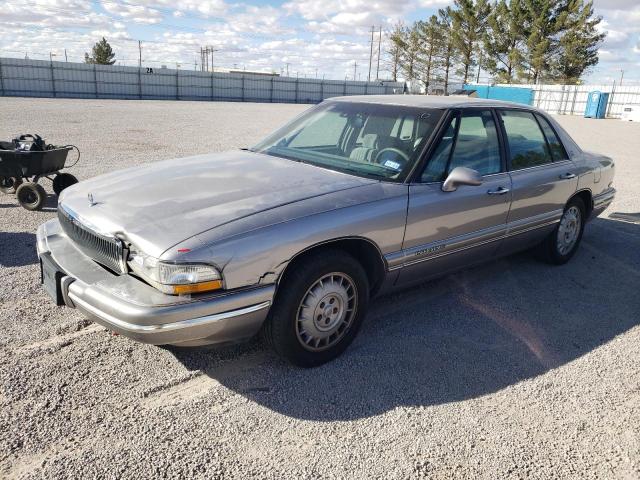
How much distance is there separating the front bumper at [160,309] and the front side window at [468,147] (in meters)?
1.62

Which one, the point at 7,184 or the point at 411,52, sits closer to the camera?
the point at 7,184

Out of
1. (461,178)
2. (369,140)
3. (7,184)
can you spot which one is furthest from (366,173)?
(7,184)

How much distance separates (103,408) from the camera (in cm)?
284

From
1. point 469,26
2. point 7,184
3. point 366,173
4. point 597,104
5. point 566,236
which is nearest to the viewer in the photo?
point 366,173

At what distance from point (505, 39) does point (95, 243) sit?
57.5 metres

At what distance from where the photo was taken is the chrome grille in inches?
114

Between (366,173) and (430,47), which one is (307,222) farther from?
(430,47)

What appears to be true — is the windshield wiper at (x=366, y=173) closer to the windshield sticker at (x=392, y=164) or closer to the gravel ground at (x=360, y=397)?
the windshield sticker at (x=392, y=164)

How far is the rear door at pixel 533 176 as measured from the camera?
4500mm

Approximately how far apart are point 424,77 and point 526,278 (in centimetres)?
6115

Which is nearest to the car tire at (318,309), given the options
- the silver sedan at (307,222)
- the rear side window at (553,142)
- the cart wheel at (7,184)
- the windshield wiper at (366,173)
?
the silver sedan at (307,222)

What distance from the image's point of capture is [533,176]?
4617 mm

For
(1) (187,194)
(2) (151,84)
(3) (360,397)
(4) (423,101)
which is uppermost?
(4) (423,101)

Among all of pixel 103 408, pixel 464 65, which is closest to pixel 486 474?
pixel 103 408
